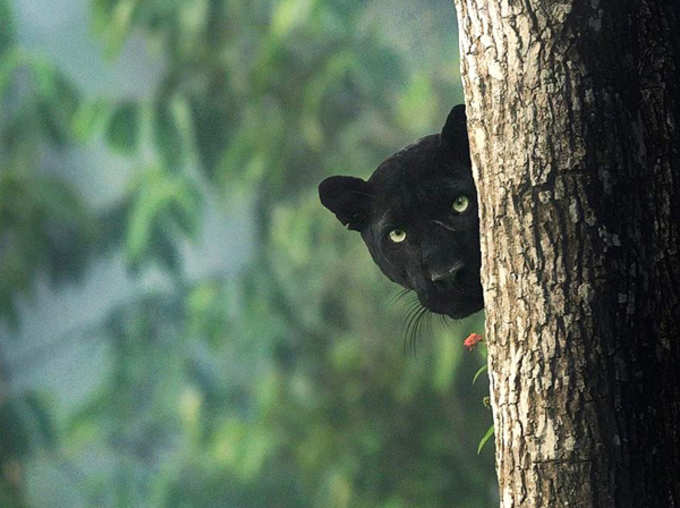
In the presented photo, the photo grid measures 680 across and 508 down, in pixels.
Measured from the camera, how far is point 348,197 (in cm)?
159

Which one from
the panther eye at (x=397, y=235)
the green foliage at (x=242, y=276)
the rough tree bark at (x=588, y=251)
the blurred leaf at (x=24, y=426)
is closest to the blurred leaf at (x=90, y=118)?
the green foliage at (x=242, y=276)

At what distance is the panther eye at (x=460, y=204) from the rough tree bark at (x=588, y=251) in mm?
405

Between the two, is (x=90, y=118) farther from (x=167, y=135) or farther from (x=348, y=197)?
(x=348, y=197)

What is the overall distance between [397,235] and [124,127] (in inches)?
141

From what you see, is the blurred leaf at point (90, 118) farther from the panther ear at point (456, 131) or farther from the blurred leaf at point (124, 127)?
the panther ear at point (456, 131)

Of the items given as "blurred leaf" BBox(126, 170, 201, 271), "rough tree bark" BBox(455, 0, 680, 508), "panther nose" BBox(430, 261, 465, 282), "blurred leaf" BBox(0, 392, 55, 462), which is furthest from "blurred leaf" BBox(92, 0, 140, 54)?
"rough tree bark" BBox(455, 0, 680, 508)

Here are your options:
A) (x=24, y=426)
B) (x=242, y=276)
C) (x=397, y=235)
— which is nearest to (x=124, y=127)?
(x=242, y=276)

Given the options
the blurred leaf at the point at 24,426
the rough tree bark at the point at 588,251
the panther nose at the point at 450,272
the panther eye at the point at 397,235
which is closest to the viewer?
the rough tree bark at the point at 588,251

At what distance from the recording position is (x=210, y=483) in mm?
4914

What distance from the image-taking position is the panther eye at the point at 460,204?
4.76 ft

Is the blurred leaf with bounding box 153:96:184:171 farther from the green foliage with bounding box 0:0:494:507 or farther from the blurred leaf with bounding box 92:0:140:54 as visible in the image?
the blurred leaf with bounding box 92:0:140:54

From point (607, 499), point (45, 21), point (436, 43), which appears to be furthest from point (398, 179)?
point (45, 21)

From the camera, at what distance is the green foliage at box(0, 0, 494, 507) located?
455 centimetres

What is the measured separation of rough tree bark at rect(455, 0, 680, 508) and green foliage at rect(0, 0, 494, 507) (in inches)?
134
